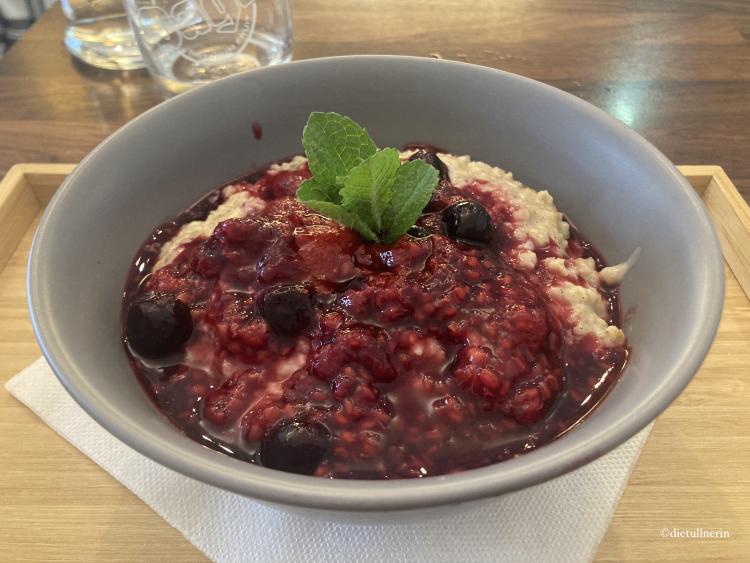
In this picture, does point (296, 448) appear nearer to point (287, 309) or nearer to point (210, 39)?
point (287, 309)

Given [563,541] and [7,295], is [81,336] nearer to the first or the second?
[7,295]

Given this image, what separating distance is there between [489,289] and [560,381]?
250 millimetres

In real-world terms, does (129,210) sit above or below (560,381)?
above

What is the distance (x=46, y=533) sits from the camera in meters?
1.40

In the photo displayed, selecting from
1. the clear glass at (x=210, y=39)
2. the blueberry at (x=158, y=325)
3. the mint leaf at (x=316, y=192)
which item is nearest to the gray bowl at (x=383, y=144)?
the blueberry at (x=158, y=325)

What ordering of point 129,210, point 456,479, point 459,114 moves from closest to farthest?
point 456,479, point 129,210, point 459,114

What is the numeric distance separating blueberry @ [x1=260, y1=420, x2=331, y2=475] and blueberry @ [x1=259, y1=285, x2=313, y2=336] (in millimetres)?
230

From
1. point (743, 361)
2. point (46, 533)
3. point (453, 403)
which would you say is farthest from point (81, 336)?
point (743, 361)

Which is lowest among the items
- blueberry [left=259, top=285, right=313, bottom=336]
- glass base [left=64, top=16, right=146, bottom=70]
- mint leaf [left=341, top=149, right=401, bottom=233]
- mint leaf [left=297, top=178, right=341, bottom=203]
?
glass base [left=64, top=16, right=146, bottom=70]

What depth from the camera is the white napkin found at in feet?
4.35

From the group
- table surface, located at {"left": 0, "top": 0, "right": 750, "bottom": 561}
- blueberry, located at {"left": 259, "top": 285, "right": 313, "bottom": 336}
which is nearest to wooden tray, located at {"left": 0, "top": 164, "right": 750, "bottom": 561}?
table surface, located at {"left": 0, "top": 0, "right": 750, "bottom": 561}

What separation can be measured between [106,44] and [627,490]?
2822mm

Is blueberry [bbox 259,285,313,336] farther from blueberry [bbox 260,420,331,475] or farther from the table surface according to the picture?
the table surface

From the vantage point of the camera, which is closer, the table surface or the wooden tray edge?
the table surface
